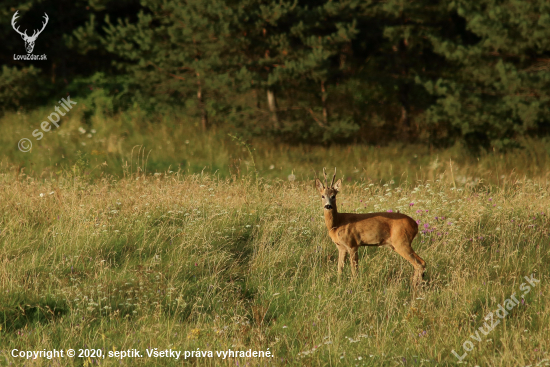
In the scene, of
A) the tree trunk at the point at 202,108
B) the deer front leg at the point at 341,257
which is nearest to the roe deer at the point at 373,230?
the deer front leg at the point at 341,257

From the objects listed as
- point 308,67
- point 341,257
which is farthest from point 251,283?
point 308,67

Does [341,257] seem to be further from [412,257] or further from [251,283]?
[251,283]

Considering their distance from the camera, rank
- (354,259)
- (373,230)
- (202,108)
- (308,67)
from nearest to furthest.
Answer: (373,230) < (354,259) < (308,67) < (202,108)

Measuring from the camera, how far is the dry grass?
3703mm

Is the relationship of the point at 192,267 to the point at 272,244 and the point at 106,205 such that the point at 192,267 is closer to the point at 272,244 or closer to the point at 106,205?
the point at 272,244

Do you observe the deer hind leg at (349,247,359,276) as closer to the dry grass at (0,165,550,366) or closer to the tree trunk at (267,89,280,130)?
the dry grass at (0,165,550,366)

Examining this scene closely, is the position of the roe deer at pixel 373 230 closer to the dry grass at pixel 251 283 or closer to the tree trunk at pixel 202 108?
the dry grass at pixel 251 283

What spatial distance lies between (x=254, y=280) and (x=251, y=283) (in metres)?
0.04

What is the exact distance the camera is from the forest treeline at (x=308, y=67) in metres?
14.4

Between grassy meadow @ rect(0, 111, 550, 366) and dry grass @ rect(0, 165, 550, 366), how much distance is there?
0.02m

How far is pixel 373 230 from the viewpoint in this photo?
14.4 feet

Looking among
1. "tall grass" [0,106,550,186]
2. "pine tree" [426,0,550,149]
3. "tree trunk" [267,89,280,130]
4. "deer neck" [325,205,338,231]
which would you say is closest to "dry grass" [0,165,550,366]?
"deer neck" [325,205,338,231]

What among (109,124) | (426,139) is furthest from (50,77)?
(426,139)

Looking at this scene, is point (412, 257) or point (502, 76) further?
point (502, 76)
